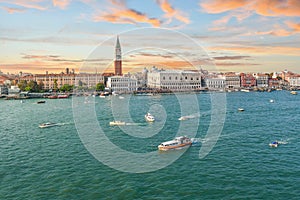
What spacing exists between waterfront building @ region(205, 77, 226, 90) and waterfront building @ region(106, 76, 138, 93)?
1534cm

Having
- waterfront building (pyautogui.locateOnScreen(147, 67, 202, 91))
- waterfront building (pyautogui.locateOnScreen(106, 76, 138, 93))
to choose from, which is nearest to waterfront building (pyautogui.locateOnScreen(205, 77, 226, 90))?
waterfront building (pyautogui.locateOnScreen(147, 67, 202, 91))

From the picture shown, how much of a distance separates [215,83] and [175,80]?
9.17 metres

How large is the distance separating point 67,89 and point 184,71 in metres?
23.5

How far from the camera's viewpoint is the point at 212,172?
26.6ft

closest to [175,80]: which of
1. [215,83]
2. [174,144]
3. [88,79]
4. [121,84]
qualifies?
[215,83]

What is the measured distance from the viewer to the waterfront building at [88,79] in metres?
50.4

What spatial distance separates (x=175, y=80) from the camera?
53.1 metres

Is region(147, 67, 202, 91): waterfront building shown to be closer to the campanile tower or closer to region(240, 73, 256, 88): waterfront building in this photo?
the campanile tower

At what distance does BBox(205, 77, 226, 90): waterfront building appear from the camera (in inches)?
2200

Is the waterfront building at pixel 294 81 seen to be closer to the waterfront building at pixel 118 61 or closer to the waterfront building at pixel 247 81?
the waterfront building at pixel 247 81

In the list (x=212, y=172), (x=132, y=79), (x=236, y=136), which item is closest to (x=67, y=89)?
(x=132, y=79)

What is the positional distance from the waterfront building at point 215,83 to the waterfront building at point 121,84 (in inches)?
604

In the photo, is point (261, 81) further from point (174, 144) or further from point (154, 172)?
point (154, 172)

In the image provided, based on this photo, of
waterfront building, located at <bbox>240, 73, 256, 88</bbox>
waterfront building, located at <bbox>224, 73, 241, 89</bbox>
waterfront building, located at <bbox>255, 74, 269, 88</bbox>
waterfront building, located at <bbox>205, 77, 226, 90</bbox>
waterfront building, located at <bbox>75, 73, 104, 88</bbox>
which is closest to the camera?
waterfront building, located at <bbox>75, 73, 104, 88</bbox>
